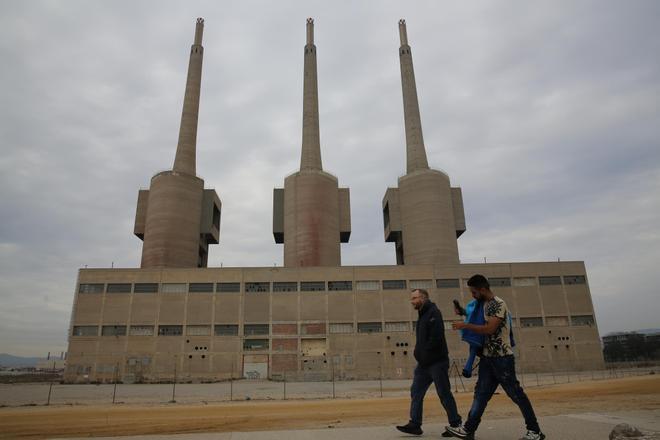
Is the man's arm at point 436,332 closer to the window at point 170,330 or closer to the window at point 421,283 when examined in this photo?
the window at point 421,283

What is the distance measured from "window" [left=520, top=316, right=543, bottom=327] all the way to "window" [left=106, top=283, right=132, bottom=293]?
157 ft

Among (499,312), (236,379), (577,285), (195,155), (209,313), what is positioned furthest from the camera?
(195,155)

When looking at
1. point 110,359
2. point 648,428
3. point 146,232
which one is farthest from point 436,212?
point 648,428

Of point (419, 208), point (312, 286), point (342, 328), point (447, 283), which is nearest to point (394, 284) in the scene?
point (447, 283)

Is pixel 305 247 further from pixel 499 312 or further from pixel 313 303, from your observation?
pixel 499 312

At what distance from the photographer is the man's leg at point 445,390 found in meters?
5.20

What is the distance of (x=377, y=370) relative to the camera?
47.8 meters

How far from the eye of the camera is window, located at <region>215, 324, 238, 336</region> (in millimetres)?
49281

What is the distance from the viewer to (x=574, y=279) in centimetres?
5450

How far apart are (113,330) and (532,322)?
4994 cm

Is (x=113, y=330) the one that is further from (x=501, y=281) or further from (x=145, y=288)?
(x=501, y=281)

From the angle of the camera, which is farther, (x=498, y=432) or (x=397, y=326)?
(x=397, y=326)

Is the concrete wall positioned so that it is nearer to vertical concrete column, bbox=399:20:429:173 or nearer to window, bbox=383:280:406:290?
window, bbox=383:280:406:290

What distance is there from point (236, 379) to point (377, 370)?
15683mm
